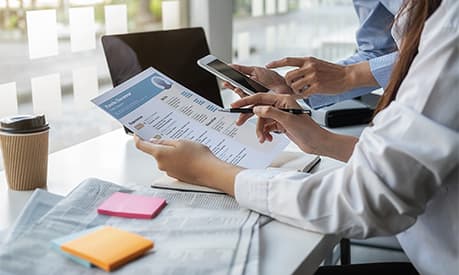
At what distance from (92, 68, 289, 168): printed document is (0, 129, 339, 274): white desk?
10 centimetres

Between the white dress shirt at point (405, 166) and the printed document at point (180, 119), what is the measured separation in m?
0.28

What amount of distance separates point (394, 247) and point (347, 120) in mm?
690

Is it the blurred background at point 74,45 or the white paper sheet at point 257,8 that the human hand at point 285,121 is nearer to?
the blurred background at point 74,45

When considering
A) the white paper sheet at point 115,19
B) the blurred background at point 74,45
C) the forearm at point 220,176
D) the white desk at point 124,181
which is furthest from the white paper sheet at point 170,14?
the forearm at point 220,176

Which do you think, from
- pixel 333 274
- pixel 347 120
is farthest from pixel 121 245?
pixel 347 120

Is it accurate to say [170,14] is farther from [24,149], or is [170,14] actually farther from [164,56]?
[24,149]

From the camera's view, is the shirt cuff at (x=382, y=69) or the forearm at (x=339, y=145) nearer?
the forearm at (x=339, y=145)

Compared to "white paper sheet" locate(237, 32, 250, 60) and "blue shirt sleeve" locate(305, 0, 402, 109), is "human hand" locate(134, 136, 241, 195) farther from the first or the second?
"white paper sheet" locate(237, 32, 250, 60)

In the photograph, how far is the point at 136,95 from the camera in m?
1.06

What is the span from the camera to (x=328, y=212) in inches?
30.5

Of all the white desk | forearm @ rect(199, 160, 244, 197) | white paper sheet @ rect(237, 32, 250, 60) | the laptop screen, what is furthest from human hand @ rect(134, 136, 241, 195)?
white paper sheet @ rect(237, 32, 250, 60)

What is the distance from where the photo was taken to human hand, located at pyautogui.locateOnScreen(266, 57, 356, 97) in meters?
1.27

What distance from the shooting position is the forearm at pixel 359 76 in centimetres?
131

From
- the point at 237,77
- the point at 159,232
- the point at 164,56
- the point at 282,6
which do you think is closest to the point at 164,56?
the point at 164,56
